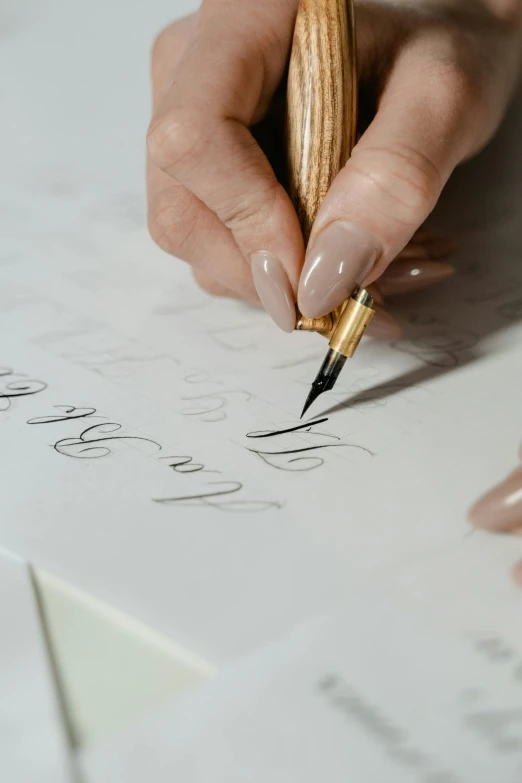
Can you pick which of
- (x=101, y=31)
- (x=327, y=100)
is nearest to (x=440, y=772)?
(x=327, y=100)

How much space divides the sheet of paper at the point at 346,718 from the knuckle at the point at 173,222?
16.3 inches

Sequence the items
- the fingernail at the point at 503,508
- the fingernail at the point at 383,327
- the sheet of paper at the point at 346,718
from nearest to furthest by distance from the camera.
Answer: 1. the sheet of paper at the point at 346,718
2. the fingernail at the point at 503,508
3. the fingernail at the point at 383,327

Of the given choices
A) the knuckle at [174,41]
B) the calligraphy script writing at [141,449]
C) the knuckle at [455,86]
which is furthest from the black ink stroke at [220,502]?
the knuckle at [174,41]

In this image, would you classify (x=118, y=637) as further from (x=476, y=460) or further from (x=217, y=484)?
(x=476, y=460)

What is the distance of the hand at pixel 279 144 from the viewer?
59 centimetres

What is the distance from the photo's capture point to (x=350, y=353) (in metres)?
0.60

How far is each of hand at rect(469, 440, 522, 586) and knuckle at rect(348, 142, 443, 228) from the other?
198 millimetres

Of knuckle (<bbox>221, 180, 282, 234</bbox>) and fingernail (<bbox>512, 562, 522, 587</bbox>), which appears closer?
fingernail (<bbox>512, 562, 522, 587</bbox>)

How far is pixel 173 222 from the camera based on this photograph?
752mm

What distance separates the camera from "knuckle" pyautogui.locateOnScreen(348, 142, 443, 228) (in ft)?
1.90

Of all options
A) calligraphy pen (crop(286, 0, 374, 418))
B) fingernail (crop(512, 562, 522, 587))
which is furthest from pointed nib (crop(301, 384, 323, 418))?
fingernail (crop(512, 562, 522, 587))

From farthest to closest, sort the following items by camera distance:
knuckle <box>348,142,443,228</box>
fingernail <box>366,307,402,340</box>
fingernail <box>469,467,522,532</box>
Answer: fingernail <box>366,307,402,340</box>
knuckle <box>348,142,443,228</box>
fingernail <box>469,467,522,532</box>

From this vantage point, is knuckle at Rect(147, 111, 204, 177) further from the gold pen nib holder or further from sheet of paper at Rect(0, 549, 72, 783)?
sheet of paper at Rect(0, 549, 72, 783)

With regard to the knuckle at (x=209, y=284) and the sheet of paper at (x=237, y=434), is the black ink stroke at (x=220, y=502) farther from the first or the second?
the knuckle at (x=209, y=284)
